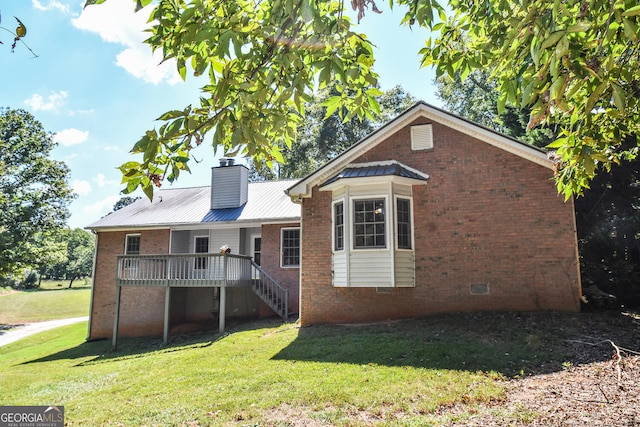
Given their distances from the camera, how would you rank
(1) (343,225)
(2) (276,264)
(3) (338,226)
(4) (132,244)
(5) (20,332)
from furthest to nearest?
(5) (20,332) < (4) (132,244) < (2) (276,264) < (3) (338,226) < (1) (343,225)

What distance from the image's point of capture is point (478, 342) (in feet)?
26.9

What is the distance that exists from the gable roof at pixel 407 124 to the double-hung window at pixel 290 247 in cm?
459

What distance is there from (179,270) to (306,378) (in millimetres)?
10252

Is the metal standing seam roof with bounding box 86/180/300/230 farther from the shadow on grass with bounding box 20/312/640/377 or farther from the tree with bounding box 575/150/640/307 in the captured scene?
the tree with bounding box 575/150/640/307

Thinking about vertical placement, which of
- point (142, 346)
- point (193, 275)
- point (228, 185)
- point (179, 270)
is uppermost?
point (228, 185)

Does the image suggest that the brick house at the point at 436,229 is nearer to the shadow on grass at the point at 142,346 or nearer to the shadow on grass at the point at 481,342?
the shadow on grass at the point at 481,342

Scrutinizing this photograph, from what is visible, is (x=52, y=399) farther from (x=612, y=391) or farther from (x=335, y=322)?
(x=612, y=391)

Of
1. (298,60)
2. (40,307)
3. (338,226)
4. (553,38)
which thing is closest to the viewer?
(553,38)

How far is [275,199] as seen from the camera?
63.2 ft

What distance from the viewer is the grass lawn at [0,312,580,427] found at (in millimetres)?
5531

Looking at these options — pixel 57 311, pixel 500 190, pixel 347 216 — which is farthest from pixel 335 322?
pixel 57 311

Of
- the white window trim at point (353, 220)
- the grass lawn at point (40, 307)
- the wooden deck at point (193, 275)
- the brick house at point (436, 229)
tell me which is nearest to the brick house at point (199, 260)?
the wooden deck at point (193, 275)

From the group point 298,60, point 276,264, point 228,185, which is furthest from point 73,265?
point 298,60

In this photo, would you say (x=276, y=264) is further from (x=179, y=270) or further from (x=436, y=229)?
(x=436, y=229)
